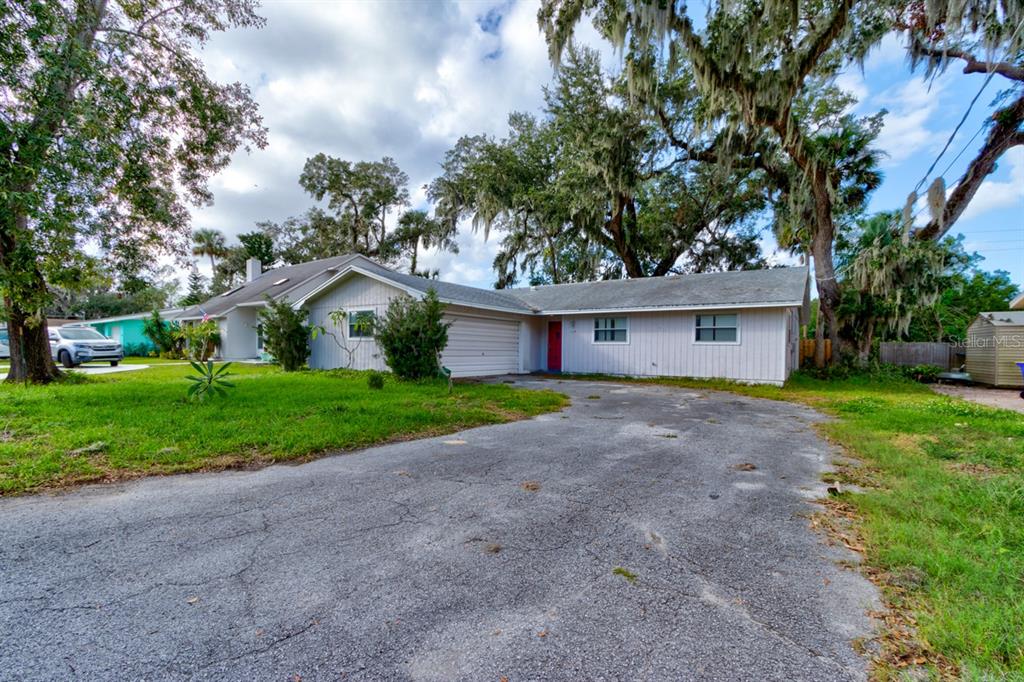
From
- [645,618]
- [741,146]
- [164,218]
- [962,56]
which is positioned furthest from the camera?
[741,146]

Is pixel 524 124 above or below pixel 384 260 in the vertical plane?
above

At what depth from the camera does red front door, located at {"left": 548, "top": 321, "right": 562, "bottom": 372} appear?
17.0 metres

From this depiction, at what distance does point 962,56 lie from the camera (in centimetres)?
1196

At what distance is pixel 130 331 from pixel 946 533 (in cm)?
3378

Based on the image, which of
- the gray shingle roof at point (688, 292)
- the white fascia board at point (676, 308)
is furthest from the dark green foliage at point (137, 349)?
the white fascia board at point (676, 308)

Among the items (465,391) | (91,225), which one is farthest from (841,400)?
(91,225)

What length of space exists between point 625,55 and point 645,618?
15258mm

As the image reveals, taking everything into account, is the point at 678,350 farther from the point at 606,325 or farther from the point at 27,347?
the point at 27,347

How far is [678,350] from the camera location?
14188 mm

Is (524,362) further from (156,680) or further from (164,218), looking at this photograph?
(156,680)

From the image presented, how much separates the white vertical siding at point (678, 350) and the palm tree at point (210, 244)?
32.4m

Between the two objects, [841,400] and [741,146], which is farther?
[741,146]

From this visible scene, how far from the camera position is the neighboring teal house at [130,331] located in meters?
24.0

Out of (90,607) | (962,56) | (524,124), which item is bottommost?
(90,607)
